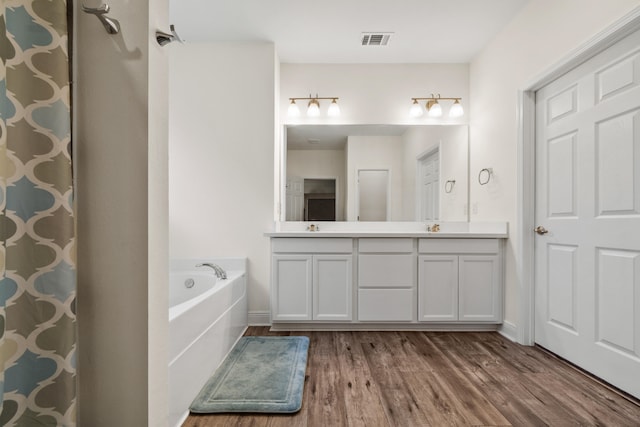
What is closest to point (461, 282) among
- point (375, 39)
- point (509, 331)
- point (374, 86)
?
point (509, 331)

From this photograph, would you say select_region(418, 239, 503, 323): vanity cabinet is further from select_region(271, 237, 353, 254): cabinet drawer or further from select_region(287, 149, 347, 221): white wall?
select_region(287, 149, 347, 221): white wall

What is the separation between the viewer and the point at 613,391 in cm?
176

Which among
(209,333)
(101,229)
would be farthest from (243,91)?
(101,229)

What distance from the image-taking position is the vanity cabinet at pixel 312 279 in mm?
2748

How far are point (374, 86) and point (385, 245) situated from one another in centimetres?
159

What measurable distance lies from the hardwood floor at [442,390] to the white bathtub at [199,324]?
179 mm

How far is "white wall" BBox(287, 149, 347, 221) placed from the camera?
131 inches

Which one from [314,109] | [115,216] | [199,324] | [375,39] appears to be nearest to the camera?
[115,216]

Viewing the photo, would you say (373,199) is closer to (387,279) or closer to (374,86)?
(387,279)

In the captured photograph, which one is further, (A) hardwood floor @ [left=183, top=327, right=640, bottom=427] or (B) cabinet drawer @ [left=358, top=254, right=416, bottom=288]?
(B) cabinet drawer @ [left=358, top=254, right=416, bottom=288]

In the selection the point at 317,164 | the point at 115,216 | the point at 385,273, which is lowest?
the point at 385,273

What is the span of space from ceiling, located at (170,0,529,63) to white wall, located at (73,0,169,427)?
173 cm

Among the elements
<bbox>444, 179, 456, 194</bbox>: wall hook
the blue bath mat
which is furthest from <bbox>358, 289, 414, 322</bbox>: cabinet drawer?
<bbox>444, 179, 456, 194</bbox>: wall hook

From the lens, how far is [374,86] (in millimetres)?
3311
